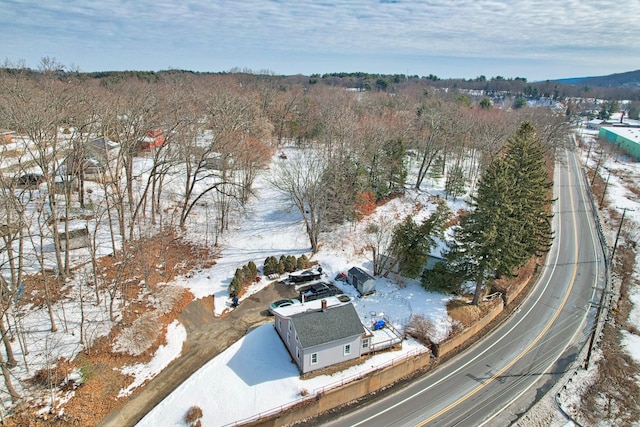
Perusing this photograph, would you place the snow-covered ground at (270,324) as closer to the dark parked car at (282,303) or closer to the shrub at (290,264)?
the dark parked car at (282,303)

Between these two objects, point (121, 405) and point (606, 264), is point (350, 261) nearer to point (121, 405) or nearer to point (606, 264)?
point (121, 405)

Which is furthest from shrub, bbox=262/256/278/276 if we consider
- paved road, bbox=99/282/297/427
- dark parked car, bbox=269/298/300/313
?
dark parked car, bbox=269/298/300/313

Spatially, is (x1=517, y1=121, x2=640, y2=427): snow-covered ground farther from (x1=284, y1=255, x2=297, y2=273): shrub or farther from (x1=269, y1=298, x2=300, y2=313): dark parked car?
(x1=284, y1=255, x2=297, y2=273): shrub

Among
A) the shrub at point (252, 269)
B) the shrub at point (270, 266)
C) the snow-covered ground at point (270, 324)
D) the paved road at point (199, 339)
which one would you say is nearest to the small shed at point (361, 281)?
the snow-covered ground at point (270, 324)

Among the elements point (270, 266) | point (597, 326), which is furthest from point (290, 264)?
point (597, 326)

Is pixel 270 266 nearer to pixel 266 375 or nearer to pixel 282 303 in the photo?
→ pixel 282 303

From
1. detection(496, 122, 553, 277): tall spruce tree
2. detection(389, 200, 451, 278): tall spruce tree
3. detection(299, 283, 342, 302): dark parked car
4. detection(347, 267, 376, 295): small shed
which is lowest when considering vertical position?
detection(299, 283, 342, 302): dark parked car
